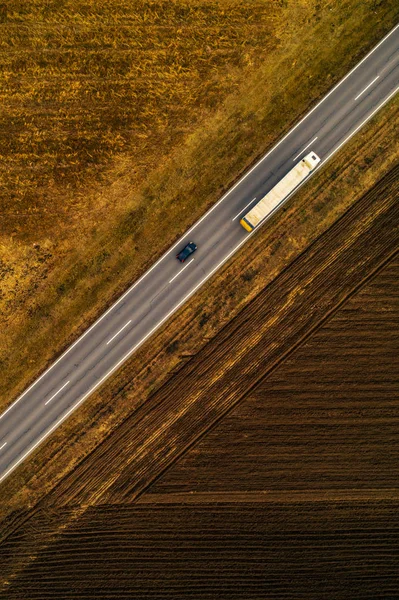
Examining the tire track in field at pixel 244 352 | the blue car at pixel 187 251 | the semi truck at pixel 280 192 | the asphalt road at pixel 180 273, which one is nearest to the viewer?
the semi truck at pixel 280 192

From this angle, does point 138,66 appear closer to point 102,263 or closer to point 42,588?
point 102,263

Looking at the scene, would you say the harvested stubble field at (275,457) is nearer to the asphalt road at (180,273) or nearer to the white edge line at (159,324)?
the white edge line at (159,324)

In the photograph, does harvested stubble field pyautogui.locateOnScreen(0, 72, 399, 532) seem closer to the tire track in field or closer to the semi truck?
the tire track in field

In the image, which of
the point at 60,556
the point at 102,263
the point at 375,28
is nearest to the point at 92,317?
the point at 102,263

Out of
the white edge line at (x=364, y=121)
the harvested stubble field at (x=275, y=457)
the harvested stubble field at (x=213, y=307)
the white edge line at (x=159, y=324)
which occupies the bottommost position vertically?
the harvested stubble field at (x=275, y=457)

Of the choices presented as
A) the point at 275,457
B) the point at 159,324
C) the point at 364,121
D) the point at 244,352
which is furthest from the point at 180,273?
the point at 364,121

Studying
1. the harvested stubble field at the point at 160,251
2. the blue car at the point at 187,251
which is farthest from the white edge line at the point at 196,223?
the blue car at the point at 187,251

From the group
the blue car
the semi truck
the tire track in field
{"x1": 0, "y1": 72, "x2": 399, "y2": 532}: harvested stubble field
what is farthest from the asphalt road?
the tire track in field
